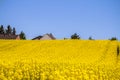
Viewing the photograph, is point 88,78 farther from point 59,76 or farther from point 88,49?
point 88,49

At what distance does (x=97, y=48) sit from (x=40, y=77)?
29.5 m

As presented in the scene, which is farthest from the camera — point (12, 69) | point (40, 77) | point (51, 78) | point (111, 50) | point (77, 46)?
point (77, 46)

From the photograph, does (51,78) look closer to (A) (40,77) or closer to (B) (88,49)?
(A) (40,77)

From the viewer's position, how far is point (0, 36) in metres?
111

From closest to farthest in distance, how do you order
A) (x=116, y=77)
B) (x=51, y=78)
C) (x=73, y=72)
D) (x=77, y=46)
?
(x=51, y=78)
(x=73, y=72)
(x=116, y=77)
(x=77, y=46)

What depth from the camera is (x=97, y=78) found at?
481 inches

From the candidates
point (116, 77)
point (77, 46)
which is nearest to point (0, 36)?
point (77, 46)

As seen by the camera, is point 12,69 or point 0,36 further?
point 0,36

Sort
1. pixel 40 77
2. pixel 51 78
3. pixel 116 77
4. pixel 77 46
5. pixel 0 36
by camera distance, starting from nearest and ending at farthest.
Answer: pixel 51 78 < pixel 40 77 < pixel 116 77 < pixel 77 46 < pixel 0 36

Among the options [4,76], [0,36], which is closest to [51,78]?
[4,76]

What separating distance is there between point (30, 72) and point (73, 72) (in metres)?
1.37

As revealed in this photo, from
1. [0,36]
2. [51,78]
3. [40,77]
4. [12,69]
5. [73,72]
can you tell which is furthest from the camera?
[0,36]

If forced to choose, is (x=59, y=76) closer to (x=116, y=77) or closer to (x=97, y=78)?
(x=97, y=78)

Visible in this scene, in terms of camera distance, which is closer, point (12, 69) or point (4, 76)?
A: point (4, 76)
